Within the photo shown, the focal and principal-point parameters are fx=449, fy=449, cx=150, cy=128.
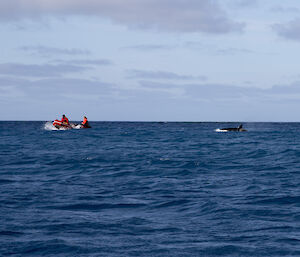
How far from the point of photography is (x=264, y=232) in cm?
942

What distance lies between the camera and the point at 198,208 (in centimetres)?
1212

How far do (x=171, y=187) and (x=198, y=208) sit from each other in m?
3.95

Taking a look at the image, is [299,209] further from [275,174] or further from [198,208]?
[275,174]

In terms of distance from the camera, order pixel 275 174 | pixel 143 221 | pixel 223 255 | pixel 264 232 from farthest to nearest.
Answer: pixel 275 174 < pixel 143 221 < pixel 264 232 < pixel 223 255

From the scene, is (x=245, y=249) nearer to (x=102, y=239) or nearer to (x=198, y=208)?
(x=102, y=239)

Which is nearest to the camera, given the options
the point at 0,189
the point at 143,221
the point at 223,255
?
the point at 223,255

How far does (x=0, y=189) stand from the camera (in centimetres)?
1518

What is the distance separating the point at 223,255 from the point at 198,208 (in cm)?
414

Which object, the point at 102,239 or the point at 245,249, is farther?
the point at 102,239

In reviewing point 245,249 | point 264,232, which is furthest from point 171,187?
point 245,249

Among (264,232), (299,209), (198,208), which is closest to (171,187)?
(198,208)

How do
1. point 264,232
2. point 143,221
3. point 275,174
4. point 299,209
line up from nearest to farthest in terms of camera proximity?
1. point 264,232
2. point 143,221
3. point 299,209
4. point 275,174

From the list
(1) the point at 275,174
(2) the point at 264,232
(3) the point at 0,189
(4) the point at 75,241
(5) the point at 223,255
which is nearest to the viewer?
(5) the point at 223,255

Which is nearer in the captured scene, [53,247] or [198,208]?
[53,247]
